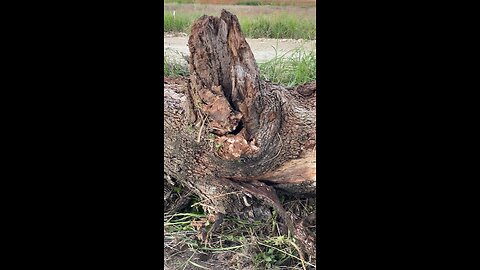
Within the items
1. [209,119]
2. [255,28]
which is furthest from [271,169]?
[255,28]

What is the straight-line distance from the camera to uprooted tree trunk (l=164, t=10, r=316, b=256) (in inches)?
95.1

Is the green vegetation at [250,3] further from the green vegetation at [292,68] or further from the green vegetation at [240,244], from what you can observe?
the green vegetation at [240,244]

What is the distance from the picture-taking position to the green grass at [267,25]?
2.46 metres

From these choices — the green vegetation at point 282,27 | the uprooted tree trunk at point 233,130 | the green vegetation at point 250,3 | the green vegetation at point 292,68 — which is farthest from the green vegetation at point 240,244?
the green vegetation at point 250,3

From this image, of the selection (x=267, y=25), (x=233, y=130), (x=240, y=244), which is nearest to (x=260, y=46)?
(x=267, y=25)

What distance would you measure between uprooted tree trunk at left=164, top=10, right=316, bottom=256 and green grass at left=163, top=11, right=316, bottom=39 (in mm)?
36

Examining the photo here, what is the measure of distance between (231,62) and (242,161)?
303 mm

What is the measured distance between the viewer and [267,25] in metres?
2.49

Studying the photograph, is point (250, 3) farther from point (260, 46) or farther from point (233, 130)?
point (233, 130)

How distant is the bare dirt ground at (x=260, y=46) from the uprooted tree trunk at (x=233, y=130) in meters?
0.03

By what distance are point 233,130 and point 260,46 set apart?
0.92ft

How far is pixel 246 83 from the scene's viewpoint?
2.43 metres

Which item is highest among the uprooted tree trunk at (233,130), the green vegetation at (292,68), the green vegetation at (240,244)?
the green vegetation at (292,68)

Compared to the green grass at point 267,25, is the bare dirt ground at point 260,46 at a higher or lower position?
lower
